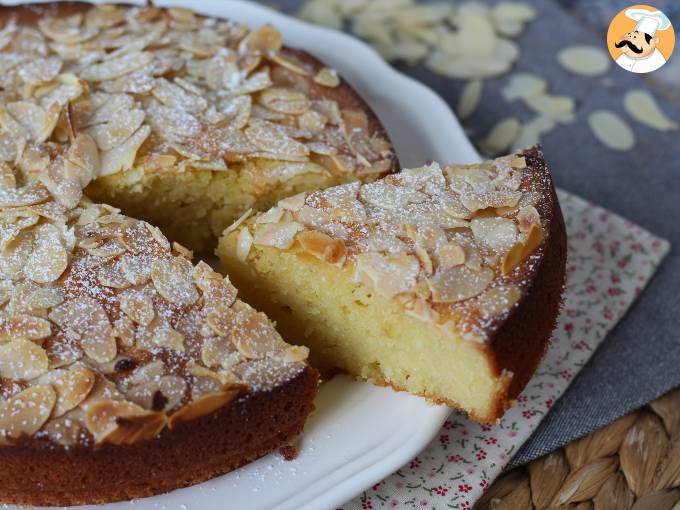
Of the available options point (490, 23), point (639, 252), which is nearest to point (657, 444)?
point (639, 252)

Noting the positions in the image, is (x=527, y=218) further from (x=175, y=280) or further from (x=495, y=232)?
(x=175, y=280)

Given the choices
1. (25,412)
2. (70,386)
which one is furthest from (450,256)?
(25,412)

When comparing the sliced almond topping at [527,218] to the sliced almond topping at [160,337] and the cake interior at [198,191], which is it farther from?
the sliced almond topping at [160,337]

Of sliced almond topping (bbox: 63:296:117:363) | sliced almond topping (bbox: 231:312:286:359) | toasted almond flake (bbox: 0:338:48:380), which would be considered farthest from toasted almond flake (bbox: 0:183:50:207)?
sliced almond topping (bbox: 231:312:286:359)

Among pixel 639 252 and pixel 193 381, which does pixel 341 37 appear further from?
pixel 193 381

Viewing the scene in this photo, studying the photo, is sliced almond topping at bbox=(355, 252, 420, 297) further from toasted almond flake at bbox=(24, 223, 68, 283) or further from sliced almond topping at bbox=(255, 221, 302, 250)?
toasted almond flake at bbox=(24, 223, 68, 283)

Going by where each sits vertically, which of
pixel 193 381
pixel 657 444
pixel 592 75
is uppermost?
pixel 193 381

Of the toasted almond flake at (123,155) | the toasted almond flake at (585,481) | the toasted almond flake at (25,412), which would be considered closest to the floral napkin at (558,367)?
the toasted almond flake at (585,481)
